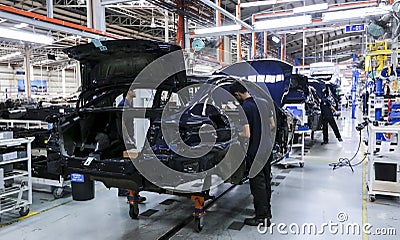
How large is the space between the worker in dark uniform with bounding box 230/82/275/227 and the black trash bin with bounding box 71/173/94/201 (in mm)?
1509

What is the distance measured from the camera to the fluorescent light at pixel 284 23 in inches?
272

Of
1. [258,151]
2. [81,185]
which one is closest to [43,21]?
[81,185]

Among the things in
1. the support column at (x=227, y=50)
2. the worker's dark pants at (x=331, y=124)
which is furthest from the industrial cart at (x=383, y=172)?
the support column at (x=227, y=50)

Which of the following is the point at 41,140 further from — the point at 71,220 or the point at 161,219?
the point at 161,219

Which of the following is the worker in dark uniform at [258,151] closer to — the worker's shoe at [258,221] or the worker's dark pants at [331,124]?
the worker's shoe at [258,221]

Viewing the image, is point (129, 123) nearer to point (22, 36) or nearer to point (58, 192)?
point (58, 192)

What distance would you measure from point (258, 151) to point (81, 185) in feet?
5.53

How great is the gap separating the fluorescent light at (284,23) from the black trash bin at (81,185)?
225 inches

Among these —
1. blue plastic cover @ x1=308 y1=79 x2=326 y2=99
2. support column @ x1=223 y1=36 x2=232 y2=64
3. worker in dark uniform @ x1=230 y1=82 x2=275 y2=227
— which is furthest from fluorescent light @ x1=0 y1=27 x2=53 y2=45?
support column @ x1=223 y1=36 x2=232 y2=64

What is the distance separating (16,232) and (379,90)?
6032mm

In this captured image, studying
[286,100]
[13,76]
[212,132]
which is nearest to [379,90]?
[286,100]

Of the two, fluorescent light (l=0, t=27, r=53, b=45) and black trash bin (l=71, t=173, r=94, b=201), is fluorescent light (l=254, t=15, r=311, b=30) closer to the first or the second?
fluorescent light (l=0, t=27, r=53, b=45)
